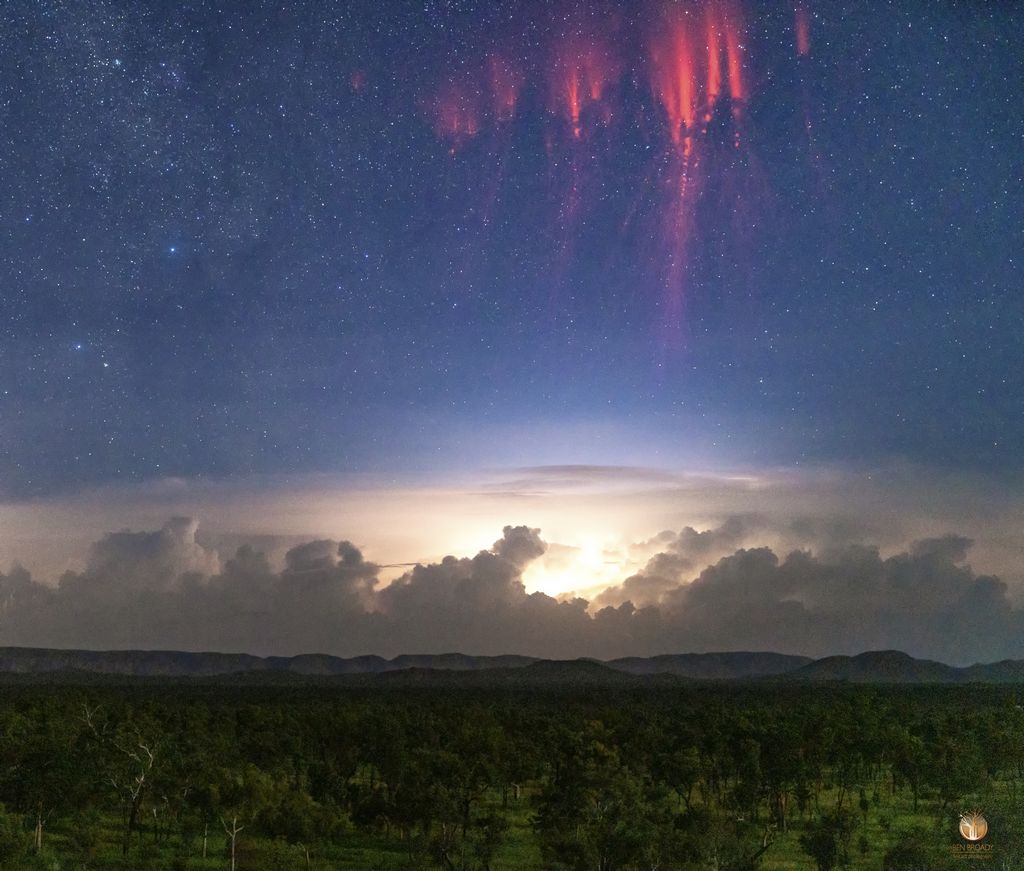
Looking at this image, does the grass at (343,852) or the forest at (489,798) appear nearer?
the forest at (489,798)

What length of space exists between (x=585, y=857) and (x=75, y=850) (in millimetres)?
29611

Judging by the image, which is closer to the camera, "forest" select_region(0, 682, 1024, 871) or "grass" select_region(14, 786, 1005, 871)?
"forest" select_region(0, 682, 1024, 871)

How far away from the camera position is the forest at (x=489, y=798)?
128 feet

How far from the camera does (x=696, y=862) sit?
109 ft

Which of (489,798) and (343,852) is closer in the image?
(343,852)

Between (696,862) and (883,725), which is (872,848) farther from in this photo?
(883,725)

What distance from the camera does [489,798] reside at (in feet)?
233

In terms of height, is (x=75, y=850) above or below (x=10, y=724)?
below

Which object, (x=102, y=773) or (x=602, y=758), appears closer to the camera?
(x=102, y=773)

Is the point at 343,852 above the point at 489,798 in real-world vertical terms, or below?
above

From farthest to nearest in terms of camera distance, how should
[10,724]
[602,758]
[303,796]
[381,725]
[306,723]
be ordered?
1. [306,723]
2. [381,725]
3. [10,724]
4. [602,758]
5. [303,796]

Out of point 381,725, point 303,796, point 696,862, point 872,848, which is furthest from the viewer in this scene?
point 381,725

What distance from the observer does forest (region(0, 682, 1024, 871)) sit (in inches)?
1531

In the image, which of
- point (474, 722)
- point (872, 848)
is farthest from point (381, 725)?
point (872, 848)
